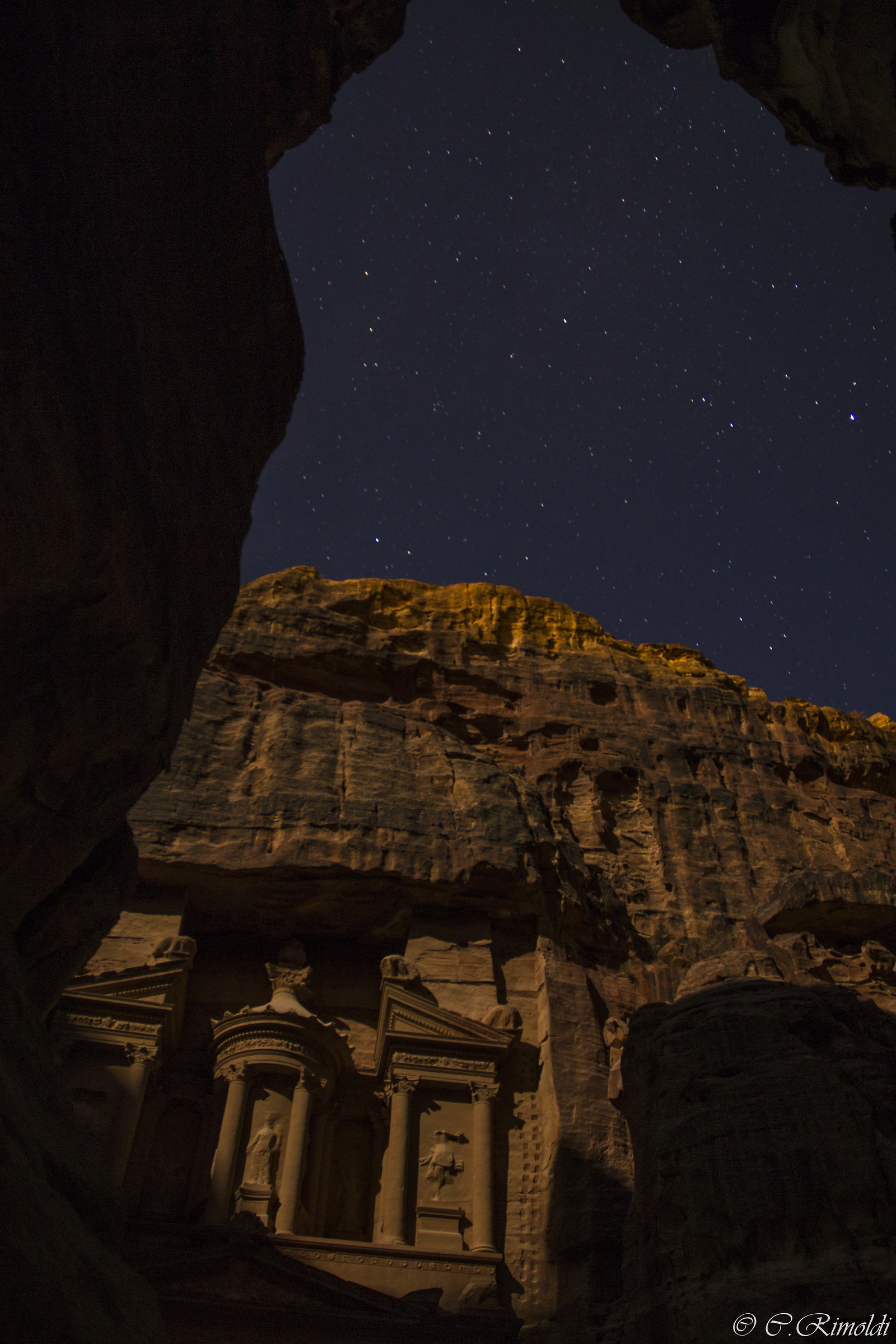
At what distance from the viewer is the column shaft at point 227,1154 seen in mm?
20094

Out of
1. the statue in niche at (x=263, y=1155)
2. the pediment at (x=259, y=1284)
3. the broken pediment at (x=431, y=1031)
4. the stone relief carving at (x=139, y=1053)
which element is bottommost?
the pediment at (x=259, y=1284)

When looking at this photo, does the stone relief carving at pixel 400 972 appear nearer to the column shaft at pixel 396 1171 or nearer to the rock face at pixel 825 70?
the column shaft at pixel 396 1171

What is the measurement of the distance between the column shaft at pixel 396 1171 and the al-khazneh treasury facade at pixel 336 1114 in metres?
0.04

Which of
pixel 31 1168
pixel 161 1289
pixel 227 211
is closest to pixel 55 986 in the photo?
pixel 31 1168

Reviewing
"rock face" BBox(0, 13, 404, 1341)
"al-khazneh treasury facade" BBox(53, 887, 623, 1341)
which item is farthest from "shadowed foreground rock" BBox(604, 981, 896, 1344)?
"al-khazneh treasury facade" BBox(53, 887, 623, 1341)

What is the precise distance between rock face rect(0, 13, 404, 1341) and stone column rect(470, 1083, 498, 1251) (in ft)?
44.5

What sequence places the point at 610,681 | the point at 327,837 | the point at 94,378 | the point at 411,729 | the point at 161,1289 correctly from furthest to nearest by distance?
the point at 610,681 < the point at 411,729 < the point at 327,837 < the point at 161,1289 < the point at 94,378

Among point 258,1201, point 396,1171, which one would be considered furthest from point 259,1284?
point 396,1171

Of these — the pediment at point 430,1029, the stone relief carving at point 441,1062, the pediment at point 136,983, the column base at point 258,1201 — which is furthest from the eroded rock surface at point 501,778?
the column base at point 258,1201

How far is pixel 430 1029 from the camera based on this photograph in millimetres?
23016

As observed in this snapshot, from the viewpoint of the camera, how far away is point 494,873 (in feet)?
85.0

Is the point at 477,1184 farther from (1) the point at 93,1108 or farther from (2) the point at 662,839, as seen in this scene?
(2) the point at 662,839

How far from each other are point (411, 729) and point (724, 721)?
13595 mm

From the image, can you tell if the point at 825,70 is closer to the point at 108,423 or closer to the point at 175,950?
the point at 108,423
